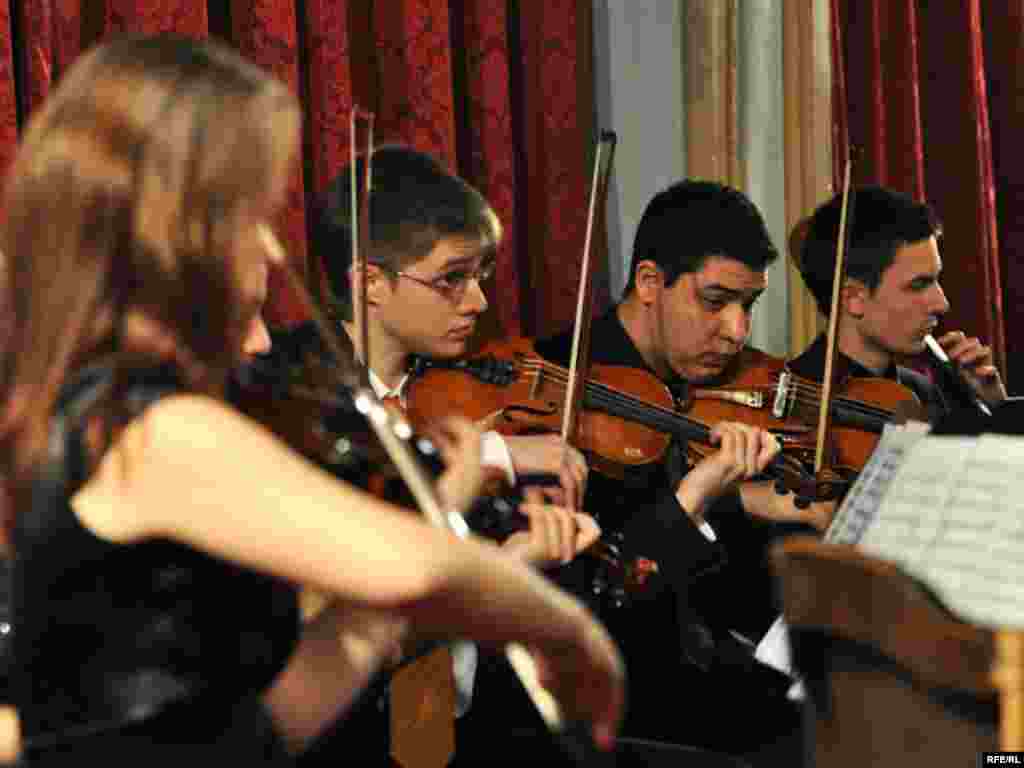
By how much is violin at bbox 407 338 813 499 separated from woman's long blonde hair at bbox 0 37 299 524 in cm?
122

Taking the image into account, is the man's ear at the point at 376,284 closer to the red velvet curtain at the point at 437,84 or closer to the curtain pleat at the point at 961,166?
the red velvet curtain at the point at 437,84

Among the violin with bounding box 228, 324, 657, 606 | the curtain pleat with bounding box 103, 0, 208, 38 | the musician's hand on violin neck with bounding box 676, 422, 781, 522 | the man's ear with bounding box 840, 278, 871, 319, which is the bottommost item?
the musician's hand on violin neck with bounding box 676, 422, 781, 522

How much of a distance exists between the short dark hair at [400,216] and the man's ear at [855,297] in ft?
2.87

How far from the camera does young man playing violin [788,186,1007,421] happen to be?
300cm

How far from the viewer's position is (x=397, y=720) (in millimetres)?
2000

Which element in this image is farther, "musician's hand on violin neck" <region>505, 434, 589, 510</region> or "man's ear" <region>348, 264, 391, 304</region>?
"man's ear" <region>348, 264, 391, 304</region>

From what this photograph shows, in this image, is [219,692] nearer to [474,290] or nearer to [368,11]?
[474,290]

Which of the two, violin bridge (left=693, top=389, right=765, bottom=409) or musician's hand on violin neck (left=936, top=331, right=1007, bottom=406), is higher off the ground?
violin bridge (left=693, top=389, right=765, bottom=409)

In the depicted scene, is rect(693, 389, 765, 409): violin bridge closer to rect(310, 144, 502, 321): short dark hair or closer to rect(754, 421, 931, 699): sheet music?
rect(310, 144, 502, 321): short dark hair

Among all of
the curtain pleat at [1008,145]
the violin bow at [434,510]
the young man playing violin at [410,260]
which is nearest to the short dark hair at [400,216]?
the young man playing violin at [410,260]

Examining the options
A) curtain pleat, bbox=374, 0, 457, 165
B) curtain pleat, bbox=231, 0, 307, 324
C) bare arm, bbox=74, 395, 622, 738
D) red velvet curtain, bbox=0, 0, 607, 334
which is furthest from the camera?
curtain pleat, bbox=374, 0, 457, 165

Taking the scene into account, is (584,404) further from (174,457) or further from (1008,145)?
(1008,145)

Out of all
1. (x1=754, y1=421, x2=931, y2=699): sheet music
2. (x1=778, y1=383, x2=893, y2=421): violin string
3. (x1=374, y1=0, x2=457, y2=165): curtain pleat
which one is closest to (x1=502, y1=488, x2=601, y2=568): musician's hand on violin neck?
(x1=754, y1=421, x2=931, y2=699): sheet music

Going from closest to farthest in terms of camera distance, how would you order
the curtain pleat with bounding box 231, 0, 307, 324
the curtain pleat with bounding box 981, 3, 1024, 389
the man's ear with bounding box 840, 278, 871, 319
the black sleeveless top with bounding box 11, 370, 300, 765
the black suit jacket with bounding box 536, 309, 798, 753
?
the black sleeveless top with bounding box 11, 370, 300, 765 → the black suit jacket with bounding box 536, 309, 798, 753 → the curtain pleat with bounding box 231, 0, 307, 324 → the man's ear with bounding box 840, 278, 871, 319 → the curtain pleat with bounding box 981, 3, 1024, 389
